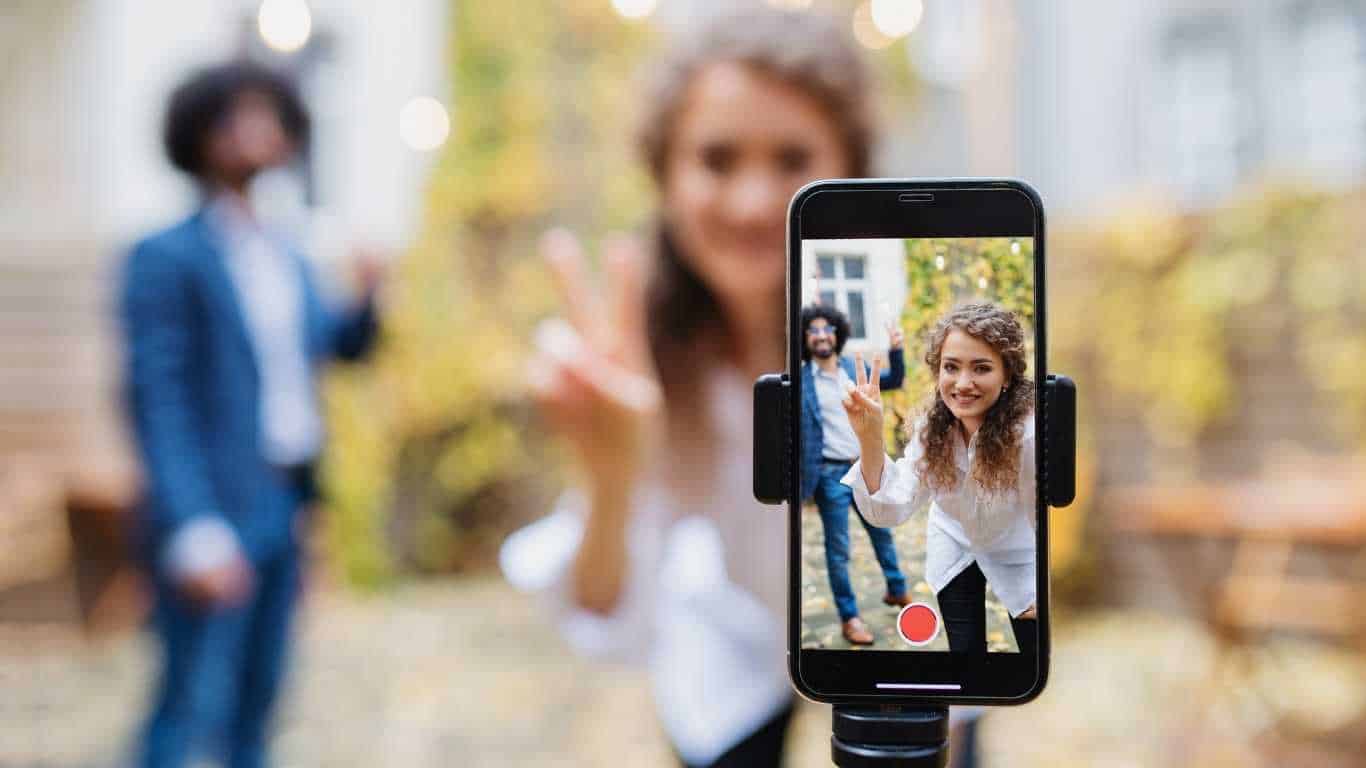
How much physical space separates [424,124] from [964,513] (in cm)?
517

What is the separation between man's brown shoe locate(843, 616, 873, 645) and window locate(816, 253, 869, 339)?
4.9 inches

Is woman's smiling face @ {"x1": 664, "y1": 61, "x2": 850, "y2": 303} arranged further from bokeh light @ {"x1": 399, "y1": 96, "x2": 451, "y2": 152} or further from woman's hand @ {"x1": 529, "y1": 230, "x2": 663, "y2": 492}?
bokeh light @ {"x1": 399, "y1": 96, "x2": 451, "y2": 152}

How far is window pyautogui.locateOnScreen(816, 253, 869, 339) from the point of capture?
0.52m

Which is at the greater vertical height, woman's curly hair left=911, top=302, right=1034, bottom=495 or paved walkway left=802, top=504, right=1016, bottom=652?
woman's curly hair left=911, top=302, right=1034, bottom=495

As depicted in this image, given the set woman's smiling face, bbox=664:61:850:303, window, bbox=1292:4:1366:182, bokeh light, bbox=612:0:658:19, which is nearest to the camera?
woman's smiling face, bbox=664:61:850:303

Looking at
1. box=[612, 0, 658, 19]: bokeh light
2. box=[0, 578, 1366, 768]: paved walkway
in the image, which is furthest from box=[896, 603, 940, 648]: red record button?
box=[0, 578, 1366, 768]: paved walkway

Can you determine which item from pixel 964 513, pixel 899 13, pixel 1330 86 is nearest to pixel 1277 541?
pixel 1330 86

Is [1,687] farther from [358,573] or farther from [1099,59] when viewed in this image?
[1099,59]

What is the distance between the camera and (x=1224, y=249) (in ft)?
13.7

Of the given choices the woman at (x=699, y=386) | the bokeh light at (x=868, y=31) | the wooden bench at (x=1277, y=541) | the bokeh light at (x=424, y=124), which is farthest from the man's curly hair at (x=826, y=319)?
the bokeh light at (x=424, y=124)

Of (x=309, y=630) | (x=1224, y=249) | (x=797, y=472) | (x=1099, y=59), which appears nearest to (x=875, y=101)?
(x=797, y=472)

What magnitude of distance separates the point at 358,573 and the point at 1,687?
56.5 inches

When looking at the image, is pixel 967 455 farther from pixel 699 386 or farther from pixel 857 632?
pixel 699 386

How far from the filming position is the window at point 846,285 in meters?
0.52
